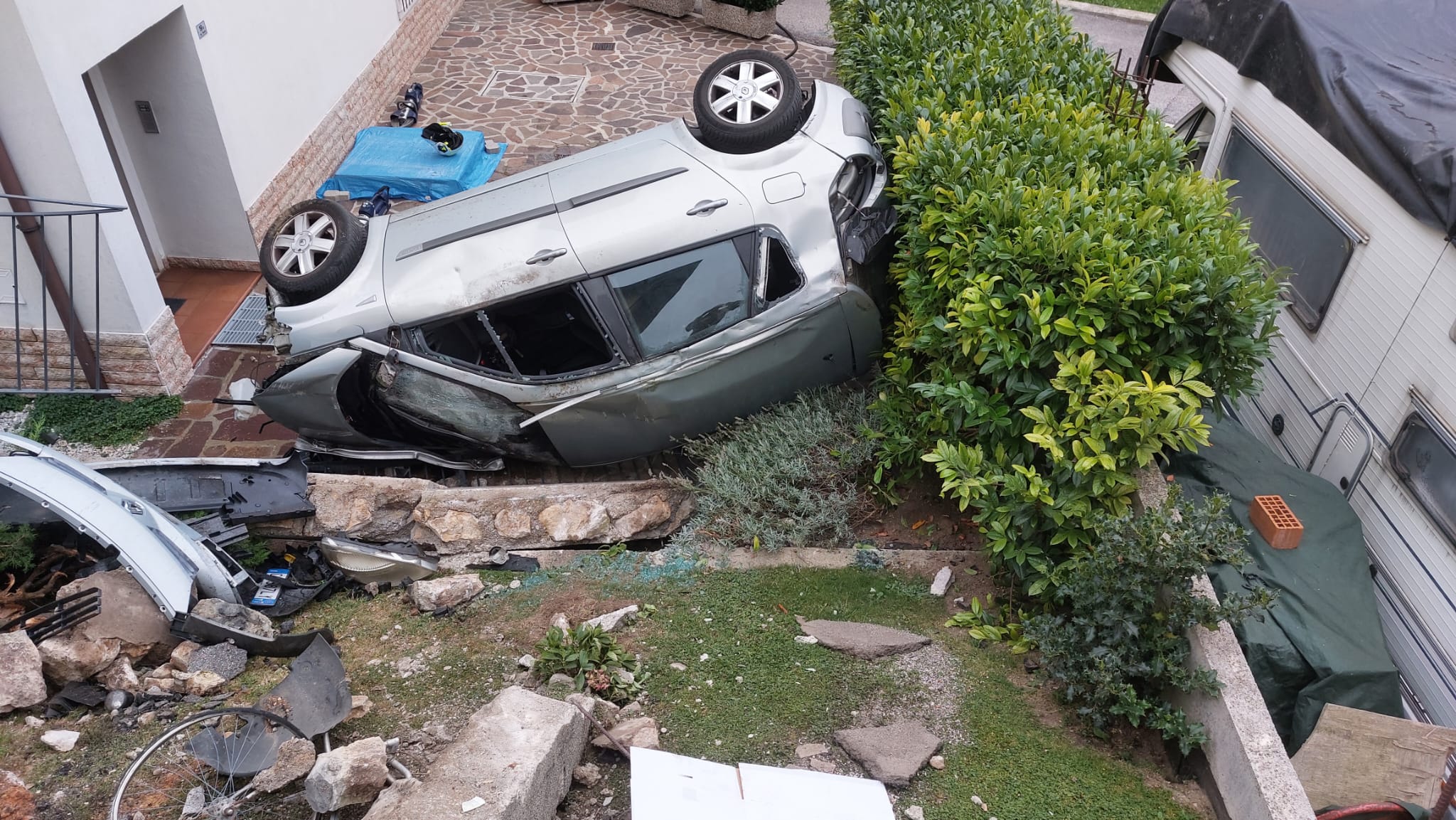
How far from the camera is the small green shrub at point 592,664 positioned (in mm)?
4453

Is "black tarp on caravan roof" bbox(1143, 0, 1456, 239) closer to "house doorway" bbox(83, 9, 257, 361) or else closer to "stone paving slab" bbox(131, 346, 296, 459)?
"stone paving slab" bbox(131, 346, 296, 459)

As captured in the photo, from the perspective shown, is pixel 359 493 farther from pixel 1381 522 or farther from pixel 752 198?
pixel 1381 522

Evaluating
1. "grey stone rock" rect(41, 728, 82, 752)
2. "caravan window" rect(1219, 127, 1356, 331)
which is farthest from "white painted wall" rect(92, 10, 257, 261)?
"caravan window" rect(1219, 127, 1356, 331)

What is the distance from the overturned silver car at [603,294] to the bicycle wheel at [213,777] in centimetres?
260

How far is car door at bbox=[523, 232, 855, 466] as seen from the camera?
6.09m

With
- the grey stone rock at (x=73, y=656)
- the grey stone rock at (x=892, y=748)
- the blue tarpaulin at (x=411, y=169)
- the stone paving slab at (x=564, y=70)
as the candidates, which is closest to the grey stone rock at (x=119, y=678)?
the grey stone rock at (x=73, y=656)

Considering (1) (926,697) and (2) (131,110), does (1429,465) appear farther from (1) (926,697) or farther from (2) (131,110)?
(2) (131,110)

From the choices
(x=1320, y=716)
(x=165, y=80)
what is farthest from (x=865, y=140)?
(x=165, y=80)

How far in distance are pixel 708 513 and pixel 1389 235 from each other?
4.03 metres

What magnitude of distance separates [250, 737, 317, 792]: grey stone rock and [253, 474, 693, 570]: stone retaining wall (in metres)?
2.21

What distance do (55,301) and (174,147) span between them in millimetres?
2013

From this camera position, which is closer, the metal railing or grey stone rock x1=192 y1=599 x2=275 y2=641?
grey stone rock x1=192 y1=599 x2=275 y2=641

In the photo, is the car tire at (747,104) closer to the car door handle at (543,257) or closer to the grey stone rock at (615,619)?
the car door handle at (543,257)

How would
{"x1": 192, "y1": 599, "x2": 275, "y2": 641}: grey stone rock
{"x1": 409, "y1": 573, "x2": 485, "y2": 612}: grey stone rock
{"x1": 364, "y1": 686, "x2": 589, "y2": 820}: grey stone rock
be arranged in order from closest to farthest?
{"x1": 364, "y1": 686, "x2": 589, "y2": 820}: grey stone rock < {"x1": 192, "y1": 599, "x2": 275, "y2": 641}: grey stone rock < {"x1": 409, "y1": 573, "x2": 485, "y2": 612}: grey stone rock
